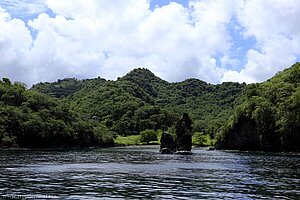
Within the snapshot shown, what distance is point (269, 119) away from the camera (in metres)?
154

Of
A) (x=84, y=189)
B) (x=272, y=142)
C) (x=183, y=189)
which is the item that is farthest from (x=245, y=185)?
(x=272, y=142)

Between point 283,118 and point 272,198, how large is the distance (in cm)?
11024

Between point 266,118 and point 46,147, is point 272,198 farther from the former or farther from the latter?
point 46,147

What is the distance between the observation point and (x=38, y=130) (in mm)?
184625

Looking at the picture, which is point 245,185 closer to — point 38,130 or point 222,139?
point 222,139

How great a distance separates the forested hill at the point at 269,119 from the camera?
144375mm

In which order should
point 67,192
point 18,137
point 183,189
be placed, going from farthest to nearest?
point 18,137 → point 183,189 → point 67,192

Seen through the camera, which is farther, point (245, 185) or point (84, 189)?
point (245, 185)

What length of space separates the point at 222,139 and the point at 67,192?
475 ft

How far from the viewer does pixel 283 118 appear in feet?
473

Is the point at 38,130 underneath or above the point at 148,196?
above

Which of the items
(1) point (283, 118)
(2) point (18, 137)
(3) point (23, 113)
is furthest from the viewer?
(3) point (23, 113)

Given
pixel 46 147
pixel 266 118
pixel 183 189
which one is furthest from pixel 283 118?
pixel 183 189

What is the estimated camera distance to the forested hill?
144375 millimetres
